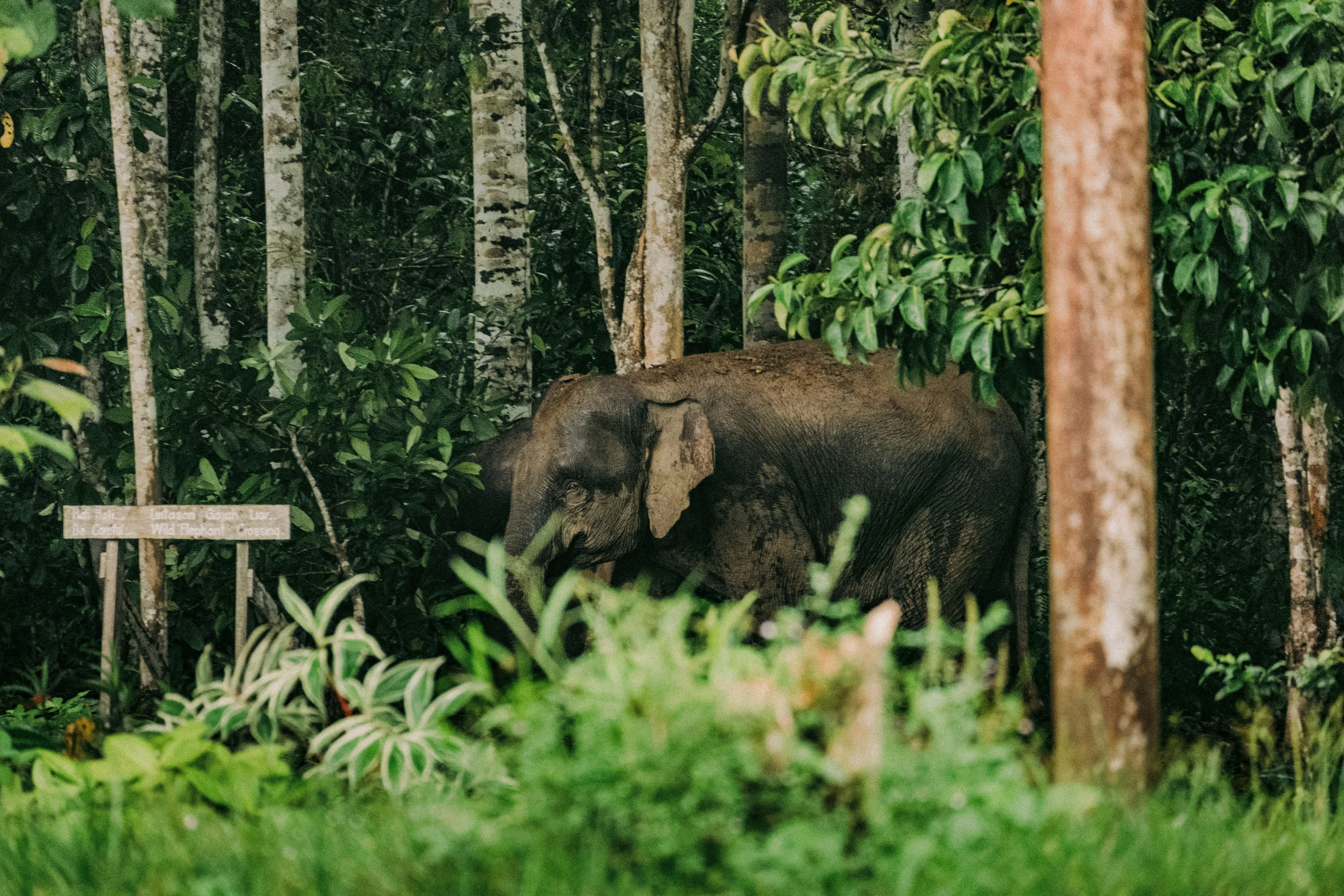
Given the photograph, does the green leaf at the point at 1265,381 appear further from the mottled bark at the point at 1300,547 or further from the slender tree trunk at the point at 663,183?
the slender tree trunk at the point at 663,183

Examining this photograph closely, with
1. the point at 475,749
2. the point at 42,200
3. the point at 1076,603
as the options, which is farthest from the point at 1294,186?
the point at 42,200

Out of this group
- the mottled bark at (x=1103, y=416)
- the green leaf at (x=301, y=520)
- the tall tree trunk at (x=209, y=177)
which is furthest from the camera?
the tall tree trunk at (x=209, y=177)

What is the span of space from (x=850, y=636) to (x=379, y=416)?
518 cm

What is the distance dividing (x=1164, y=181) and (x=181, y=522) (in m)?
3.88

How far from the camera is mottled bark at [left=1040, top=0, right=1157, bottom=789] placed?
3.42 m

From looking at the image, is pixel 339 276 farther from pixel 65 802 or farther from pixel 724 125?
pixel 65 802

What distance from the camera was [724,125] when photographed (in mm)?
13828

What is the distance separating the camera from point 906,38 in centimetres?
892

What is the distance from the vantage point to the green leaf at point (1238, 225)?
4.70m

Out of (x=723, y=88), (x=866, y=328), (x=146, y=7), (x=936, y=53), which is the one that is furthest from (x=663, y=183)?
(x=146, y=7)

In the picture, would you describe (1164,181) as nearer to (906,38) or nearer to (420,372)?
(420,372)

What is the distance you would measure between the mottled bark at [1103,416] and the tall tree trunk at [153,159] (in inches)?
264

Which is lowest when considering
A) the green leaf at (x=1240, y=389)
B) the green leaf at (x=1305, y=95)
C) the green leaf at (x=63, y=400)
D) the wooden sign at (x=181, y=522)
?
the wooden sign at (x=181, y=522)

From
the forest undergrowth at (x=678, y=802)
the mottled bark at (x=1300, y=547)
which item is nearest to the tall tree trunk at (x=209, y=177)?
the mottled bark at (x=1300, y=547)
